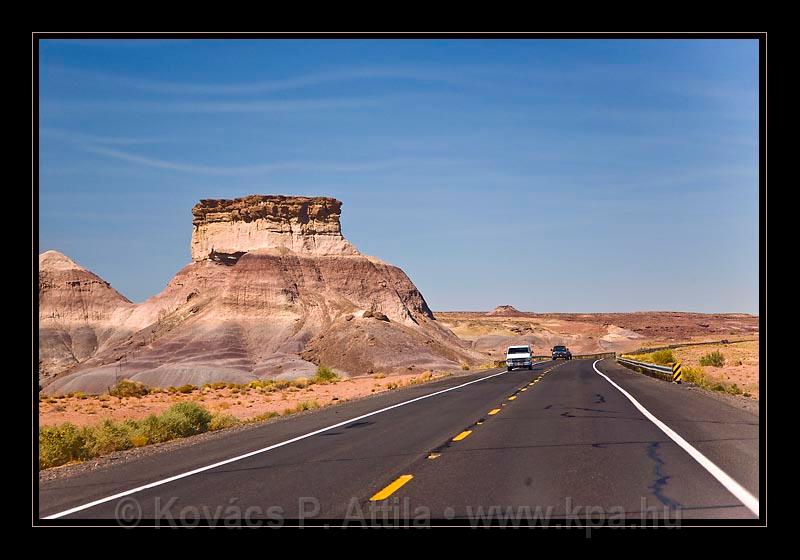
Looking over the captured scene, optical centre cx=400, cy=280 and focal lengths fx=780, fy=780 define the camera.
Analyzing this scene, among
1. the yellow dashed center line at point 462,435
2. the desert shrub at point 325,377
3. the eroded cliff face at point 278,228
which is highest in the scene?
the eroded cliff face at point 278,228

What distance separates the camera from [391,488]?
906cm

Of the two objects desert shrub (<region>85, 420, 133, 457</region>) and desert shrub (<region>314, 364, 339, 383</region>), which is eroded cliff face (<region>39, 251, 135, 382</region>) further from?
desert shrub (<region>85, 420, 133, 457</region>)

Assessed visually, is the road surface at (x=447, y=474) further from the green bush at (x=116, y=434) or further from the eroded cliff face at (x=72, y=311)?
the eroded cliff face at (x=72, y=311)

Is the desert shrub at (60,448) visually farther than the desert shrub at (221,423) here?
No

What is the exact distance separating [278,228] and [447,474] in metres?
106

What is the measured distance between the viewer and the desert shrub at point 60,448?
1492cm

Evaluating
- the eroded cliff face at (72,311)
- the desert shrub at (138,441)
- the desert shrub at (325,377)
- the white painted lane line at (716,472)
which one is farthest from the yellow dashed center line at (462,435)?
the eroded cliff face at (72,311)

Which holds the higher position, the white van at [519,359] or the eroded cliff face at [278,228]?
the eroded cliff face at [278,228]

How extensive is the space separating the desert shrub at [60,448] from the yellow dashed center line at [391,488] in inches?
319

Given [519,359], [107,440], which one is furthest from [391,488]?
[519,359]

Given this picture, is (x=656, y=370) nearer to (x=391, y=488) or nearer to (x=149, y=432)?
(x=149, y=432)

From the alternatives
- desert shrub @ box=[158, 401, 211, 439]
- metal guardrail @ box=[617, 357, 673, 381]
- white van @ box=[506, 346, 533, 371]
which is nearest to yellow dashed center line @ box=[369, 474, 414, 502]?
desert shrub @ box=[158, 401, 211, 439]
